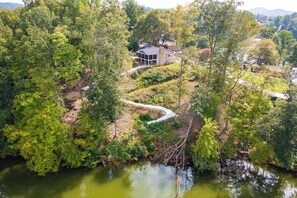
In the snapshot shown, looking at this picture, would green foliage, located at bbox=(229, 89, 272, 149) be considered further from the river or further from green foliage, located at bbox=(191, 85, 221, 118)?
the river

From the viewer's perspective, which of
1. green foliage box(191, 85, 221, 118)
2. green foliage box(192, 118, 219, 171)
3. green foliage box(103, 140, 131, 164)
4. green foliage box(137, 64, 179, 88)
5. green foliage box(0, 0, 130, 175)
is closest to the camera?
green foliage box(192, 118, 219, 171)

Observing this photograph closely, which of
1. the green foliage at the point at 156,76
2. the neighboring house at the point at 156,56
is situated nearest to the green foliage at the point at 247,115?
the green foliage at the point at 156,76

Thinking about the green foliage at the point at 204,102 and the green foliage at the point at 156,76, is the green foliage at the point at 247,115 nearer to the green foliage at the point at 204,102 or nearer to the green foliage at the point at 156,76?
the green foliage at the point at 204,102

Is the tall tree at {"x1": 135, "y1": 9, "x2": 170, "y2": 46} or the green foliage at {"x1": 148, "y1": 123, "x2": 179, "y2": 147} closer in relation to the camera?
the green foliage at {"x1": 148, "y1": 123, "x2": 179, "y2": 147}

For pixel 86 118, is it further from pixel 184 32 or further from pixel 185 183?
pixel 184 32

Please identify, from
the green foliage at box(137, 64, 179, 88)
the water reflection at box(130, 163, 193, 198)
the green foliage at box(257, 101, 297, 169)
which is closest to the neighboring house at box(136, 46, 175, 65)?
the green foliage at box(137, 64, 179, 88)
